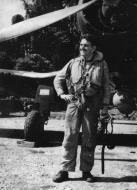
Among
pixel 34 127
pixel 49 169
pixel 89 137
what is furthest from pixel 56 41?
pixel 89 137

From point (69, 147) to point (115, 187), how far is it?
0.75 metres

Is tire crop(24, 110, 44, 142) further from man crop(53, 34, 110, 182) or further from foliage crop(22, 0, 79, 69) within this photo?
foliage crop(22, 0, 79, 69)

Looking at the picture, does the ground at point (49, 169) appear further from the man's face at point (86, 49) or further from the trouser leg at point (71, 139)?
the man's face at point (86, 49)

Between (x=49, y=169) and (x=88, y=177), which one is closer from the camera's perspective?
(x=88, y=177)

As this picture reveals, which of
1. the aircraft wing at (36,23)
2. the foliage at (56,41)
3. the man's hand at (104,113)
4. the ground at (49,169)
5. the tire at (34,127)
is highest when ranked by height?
the foliage at (56,41)

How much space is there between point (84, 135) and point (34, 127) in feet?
8.88

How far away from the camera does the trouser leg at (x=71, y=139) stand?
4.71m

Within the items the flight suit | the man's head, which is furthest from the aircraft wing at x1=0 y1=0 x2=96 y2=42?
the flight suit

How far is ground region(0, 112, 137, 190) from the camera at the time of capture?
14.5ft

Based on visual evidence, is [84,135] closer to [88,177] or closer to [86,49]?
[88,177]

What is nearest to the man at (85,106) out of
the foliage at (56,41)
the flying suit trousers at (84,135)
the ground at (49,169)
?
the flying suit trousers at (84,135)

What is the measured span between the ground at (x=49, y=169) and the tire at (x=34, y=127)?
0.23m

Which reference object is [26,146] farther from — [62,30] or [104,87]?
[62,30]

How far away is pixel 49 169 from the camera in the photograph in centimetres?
528
